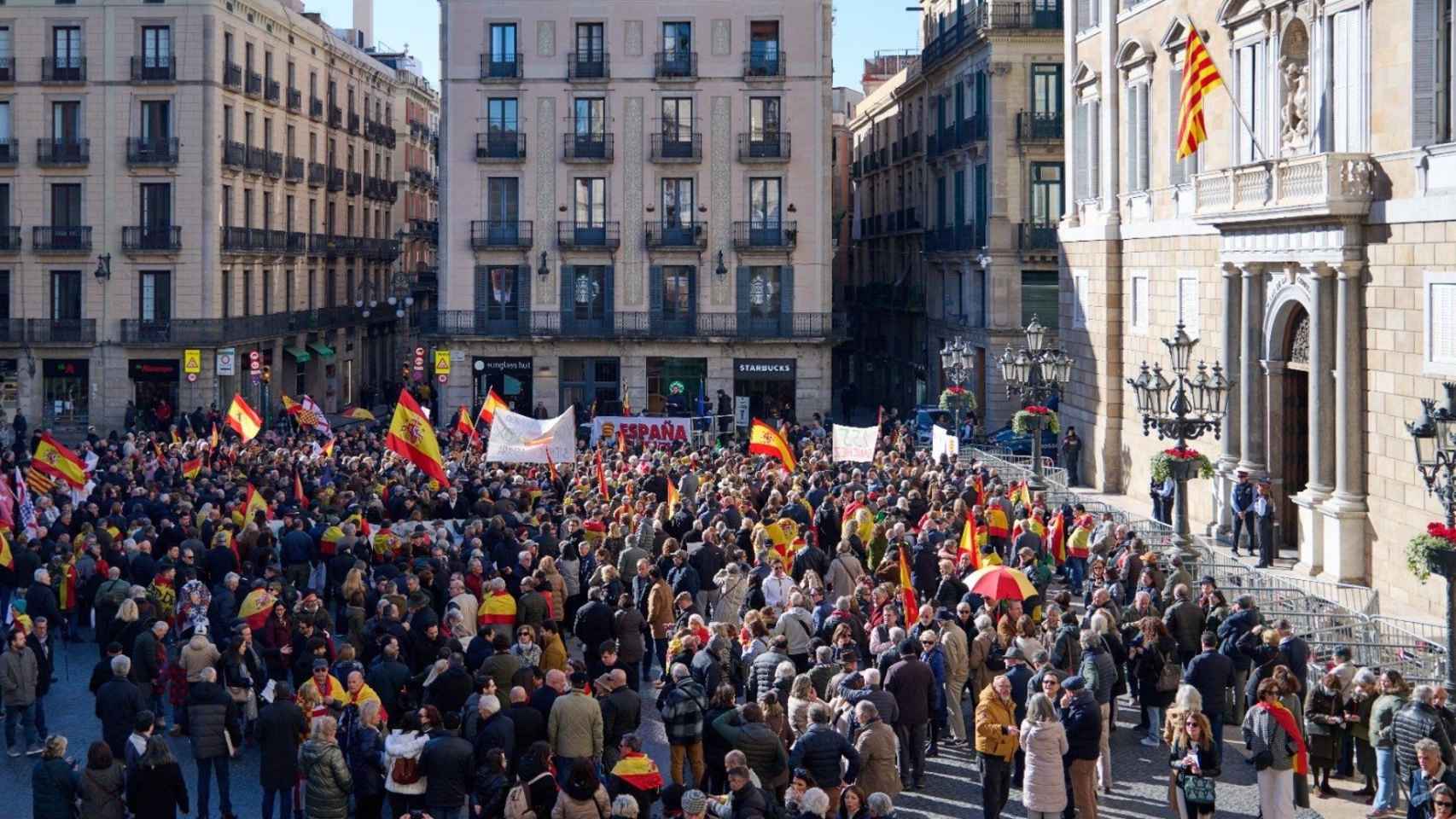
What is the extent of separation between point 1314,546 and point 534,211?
3335cm

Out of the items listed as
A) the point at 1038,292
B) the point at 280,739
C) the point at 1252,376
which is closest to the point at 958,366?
the point at 1252,376

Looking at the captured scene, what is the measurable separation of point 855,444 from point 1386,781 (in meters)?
16.9

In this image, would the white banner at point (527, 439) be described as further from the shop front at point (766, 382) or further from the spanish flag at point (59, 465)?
the shop front at point (766, 382)

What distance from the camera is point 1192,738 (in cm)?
1388

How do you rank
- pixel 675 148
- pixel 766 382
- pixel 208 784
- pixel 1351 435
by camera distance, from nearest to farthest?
pixel 208 784 → pixel 1351 435 → pixel 675 148 → pixel 766 382

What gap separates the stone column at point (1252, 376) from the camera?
2905 centimetres

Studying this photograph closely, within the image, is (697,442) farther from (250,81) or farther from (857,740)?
(857,740)

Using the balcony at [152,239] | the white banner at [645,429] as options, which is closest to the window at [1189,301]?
the white banner at [645,429]

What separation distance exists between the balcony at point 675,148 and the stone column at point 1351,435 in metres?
31.3

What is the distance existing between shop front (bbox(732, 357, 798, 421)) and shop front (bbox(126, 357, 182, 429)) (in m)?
18.1

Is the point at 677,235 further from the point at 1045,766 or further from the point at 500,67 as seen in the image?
the point at 1045,766

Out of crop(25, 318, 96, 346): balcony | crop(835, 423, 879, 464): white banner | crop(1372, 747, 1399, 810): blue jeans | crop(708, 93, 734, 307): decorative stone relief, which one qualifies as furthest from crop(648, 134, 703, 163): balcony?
crop(1372, 747, 1399, 810): blue jeans

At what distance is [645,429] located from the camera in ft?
141

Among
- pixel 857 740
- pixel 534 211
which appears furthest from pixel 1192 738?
pixel 534 211
